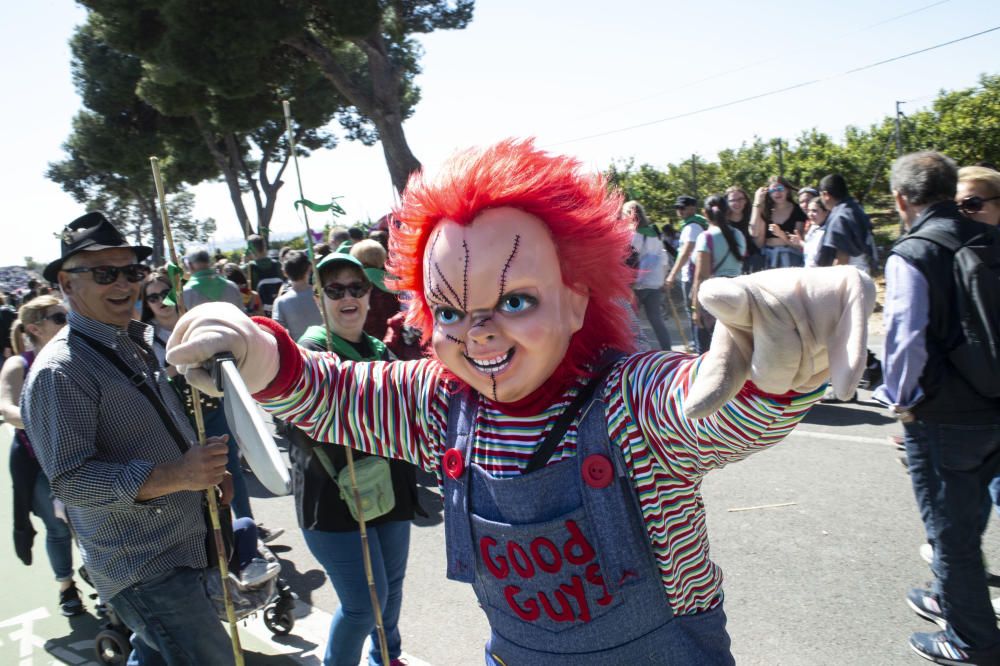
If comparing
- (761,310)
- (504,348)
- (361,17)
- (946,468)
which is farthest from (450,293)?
(361,17)

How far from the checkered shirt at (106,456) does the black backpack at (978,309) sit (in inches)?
106

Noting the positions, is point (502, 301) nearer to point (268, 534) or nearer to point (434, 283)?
point (434, 283)

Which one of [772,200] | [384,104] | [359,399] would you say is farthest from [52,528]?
[384,104]

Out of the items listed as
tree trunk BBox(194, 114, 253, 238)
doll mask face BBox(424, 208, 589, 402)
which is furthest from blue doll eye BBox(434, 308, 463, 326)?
tree trunk BBox(194, 114, 253, 238)

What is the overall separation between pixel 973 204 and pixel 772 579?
1.90 m

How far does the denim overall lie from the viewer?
134 cm

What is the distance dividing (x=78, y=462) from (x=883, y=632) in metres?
3.00

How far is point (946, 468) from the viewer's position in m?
2.52

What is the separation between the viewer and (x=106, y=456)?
7.18 feet

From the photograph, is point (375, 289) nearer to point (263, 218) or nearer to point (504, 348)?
point (504, 348)

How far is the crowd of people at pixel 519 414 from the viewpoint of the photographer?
4.28ft

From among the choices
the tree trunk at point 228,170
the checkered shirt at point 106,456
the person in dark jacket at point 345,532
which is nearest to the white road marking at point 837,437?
the person in dark jacket at point 345,532

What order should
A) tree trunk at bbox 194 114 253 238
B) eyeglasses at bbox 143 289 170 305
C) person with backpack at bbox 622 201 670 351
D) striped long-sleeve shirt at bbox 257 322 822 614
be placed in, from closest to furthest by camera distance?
1. striped long-sleeve shirt at bbox 257 322 822 614
2. eyeglasses at bbox 143 289 170 305
3. person with backpack at bbox 622 201 670 351
4. tree trunk at bbox 194 114 253 238

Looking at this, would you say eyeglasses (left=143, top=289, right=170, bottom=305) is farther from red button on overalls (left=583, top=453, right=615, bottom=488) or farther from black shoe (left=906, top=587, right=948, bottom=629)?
black shoe (left=906, top=587, right=948, bottom=629)
